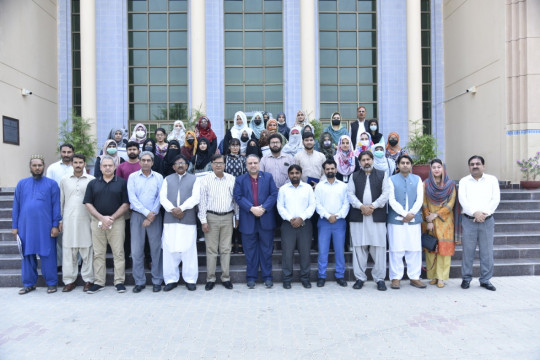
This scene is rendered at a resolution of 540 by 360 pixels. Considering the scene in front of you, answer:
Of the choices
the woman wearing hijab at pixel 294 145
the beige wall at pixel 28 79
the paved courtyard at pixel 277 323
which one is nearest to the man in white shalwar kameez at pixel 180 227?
the paved courtyard at pixel 277 323

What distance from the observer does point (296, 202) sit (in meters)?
6.55

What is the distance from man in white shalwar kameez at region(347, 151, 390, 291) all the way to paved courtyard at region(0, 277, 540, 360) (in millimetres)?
303

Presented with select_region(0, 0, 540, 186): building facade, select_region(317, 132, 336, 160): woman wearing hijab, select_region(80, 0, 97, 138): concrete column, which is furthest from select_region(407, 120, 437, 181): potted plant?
select_region(80, 0, 97, 138): concrete column

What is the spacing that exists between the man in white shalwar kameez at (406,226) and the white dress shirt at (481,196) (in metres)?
0.64

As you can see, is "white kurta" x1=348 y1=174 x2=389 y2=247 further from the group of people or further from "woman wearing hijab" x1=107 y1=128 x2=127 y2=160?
"woman wearing hijab" x1=107 y1=128 x2=127 y2=160

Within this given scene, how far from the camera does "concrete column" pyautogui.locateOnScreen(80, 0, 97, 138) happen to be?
1270 cm

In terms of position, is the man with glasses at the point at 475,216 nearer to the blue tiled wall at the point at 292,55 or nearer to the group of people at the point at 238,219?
the group of people at the point at 238,219

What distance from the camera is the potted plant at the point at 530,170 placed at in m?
10.5

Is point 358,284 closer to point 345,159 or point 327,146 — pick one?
point 345,159

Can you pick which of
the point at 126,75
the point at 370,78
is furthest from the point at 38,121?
the point at 370,78

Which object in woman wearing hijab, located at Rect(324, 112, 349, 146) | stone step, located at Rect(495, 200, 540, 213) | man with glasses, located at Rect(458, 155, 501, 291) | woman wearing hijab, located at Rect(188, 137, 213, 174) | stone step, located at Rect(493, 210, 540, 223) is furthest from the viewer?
stone step, located at Rect(495, 200, 540, 213)

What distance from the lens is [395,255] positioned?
21.3 feet

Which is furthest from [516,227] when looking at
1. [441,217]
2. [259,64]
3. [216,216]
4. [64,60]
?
[64,60]

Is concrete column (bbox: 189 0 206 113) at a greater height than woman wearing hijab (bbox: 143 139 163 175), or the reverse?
concrete column (bbox: 189 0 206 113)
